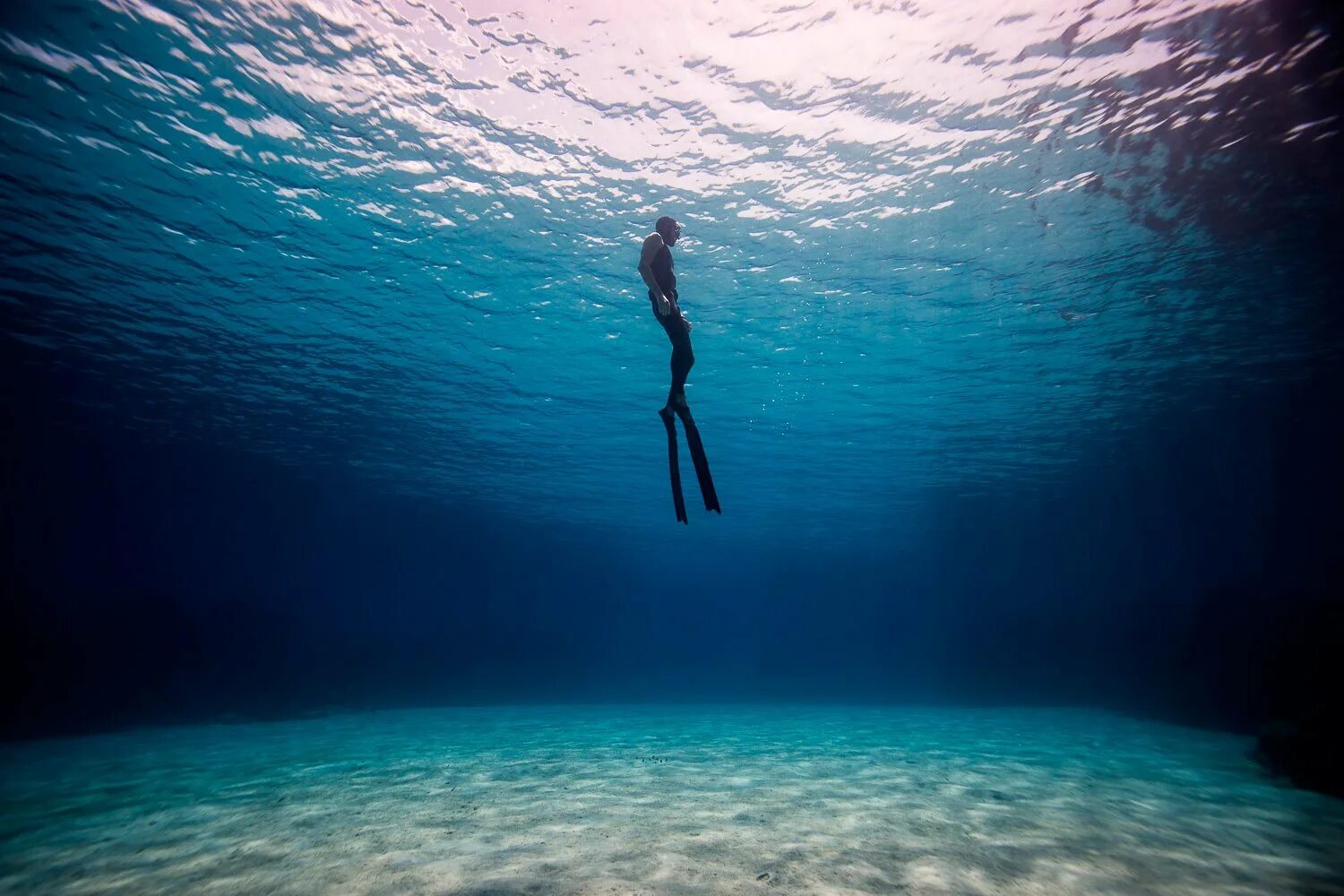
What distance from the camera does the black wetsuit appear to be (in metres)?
6.93

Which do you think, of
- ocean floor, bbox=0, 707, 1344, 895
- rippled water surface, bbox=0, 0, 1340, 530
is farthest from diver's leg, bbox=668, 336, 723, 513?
rippled water surface, bbox=0, 0, 1340, 530

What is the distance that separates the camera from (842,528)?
46.7 meters

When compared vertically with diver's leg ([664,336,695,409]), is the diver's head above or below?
above

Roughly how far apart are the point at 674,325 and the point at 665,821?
19.6ft

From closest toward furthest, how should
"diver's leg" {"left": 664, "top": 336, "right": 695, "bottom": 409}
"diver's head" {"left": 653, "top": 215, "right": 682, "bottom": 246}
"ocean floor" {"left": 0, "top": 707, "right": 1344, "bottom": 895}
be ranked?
"ocean floor" {"left": 0, "top": 707, "right": 1344, "bottom": 895}
"diver's head" {"left": 653, "top": 215, "right": 682, "bottom": 246}
"diver's leg" {"left": 664, "top": 336, "right": 695, "bottom": 409}

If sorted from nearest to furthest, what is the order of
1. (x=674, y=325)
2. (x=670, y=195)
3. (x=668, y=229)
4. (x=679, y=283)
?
(x=668, y=229) → (x=674, y=325) → (x=670, y=195) → (x=679, y=283)

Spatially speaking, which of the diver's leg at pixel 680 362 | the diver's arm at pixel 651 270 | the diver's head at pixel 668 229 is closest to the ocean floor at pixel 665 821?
the diver's leg at pixel 680 362

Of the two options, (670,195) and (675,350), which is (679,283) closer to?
(670,195)

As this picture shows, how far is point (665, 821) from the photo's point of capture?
6.60m

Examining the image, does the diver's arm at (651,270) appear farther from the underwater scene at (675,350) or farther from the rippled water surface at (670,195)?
the rippled water surface at (670,195)

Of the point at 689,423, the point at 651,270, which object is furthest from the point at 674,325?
the point at 689,423

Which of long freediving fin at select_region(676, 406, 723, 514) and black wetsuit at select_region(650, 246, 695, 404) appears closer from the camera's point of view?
long freediving fin at select_region(676, 406, 723, 514)

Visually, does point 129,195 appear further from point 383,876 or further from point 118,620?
point 118,620

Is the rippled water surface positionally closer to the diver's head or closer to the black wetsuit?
the diver's head
